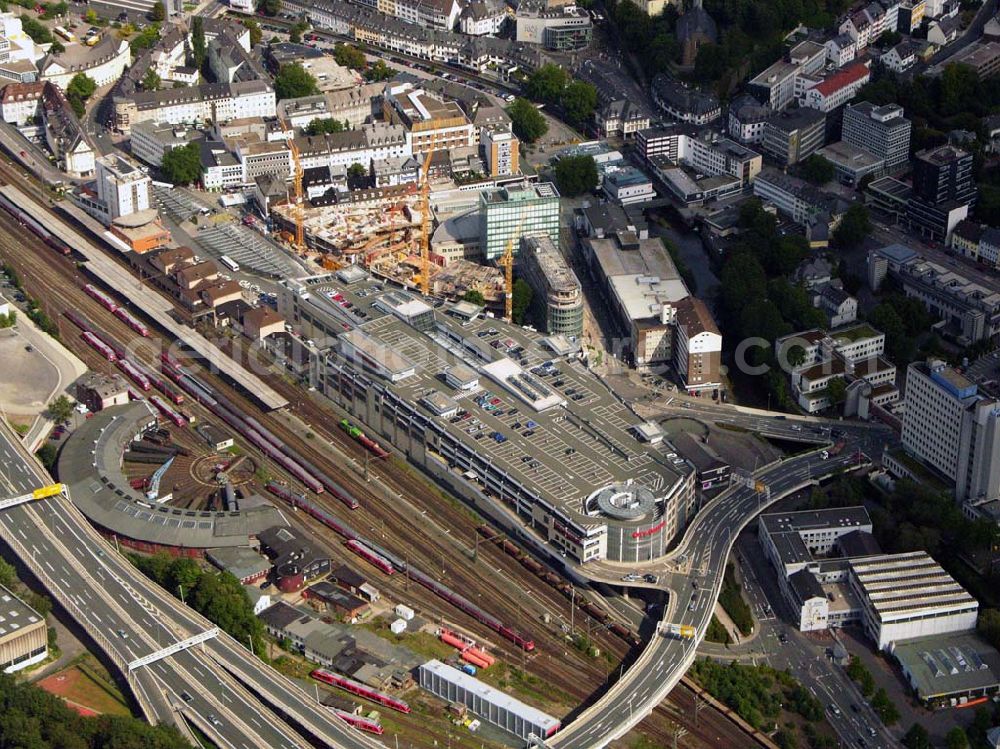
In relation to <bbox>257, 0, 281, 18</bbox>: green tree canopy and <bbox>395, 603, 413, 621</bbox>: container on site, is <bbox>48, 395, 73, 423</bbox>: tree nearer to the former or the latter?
<bbox>395, 603, 413, 621</bbox>: container on site

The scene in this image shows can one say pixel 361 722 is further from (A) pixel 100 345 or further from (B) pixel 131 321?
(B) pixel 131 321

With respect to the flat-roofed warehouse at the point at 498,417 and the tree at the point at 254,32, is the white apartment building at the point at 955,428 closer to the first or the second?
the flat-roofed warehouse at the point at 498,417

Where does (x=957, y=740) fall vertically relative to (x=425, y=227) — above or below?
below

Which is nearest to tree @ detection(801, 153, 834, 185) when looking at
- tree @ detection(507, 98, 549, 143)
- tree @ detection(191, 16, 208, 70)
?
tree @ detection(507, 98, 549, 143)

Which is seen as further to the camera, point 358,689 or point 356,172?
point 356,172

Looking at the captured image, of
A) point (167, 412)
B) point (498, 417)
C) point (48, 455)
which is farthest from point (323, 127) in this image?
point (498, 417)

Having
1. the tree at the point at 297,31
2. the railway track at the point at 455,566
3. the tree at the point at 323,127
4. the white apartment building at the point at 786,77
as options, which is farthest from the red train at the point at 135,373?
the white apartment building at the point at 786,77
